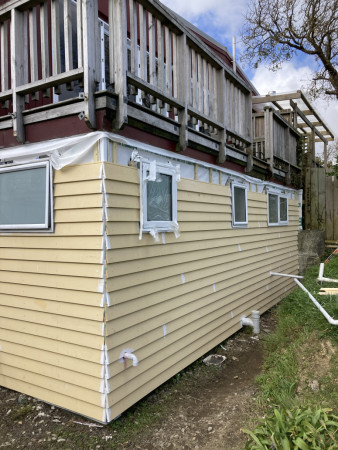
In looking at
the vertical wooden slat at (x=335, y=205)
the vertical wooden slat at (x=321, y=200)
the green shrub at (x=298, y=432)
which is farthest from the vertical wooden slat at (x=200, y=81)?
the vertical wooden slat at (x=335, y=205)

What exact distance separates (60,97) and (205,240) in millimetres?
2671

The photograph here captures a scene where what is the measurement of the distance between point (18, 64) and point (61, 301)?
2396mm

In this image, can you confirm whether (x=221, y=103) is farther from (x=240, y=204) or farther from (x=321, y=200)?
(x=321, y=200)

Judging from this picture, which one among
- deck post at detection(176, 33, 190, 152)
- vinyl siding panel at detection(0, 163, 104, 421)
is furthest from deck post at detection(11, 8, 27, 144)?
deck post at detection(176, 33, 190, 152)

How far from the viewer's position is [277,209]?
7.79m

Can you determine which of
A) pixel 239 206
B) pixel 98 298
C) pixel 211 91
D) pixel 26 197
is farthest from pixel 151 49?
pixel 239 206

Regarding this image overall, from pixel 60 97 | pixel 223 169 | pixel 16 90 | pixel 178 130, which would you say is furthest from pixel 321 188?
pixel 16 90

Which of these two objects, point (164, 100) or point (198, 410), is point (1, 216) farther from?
point (198, 410)

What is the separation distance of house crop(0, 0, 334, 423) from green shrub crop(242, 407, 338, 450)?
136cm

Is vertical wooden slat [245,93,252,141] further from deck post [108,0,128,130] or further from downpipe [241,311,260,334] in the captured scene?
deck post [108,0,128,130]

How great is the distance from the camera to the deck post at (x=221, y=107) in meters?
4.88

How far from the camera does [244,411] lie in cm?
332

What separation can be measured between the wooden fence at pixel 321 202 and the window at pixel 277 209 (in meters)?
1.93

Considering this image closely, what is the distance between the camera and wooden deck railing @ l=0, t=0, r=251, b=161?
9.74 feet
